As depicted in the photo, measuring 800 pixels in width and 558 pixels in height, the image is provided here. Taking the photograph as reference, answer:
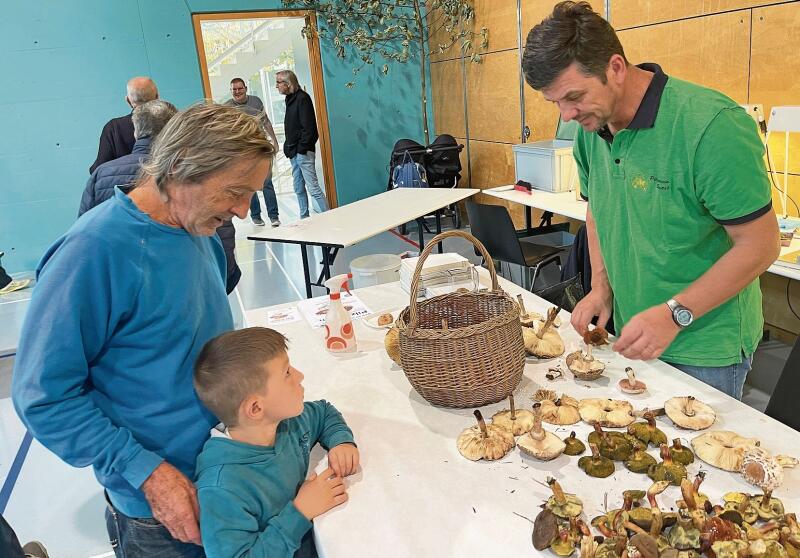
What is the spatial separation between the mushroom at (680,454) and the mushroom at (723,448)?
1.0 inches

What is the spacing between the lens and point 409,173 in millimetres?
6605

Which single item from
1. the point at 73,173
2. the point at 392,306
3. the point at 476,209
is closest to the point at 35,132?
the point at 73,173

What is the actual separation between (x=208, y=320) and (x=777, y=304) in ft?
11.1

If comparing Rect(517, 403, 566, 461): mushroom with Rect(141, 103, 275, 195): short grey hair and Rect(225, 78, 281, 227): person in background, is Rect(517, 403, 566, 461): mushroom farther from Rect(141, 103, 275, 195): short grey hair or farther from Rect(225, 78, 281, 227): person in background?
Rect(225, 78, 281, 227): person in background

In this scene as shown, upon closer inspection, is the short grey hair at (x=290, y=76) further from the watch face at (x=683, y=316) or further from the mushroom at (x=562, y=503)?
the mushroom at (x=562, y=503)

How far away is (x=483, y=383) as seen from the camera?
4.53ft

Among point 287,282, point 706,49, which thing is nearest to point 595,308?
point 706,49

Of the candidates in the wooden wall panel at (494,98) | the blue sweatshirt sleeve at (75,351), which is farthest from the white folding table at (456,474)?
the wooden wall panel at (494,98)

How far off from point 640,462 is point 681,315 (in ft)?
1.24

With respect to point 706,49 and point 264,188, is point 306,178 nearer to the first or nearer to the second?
point 264,188

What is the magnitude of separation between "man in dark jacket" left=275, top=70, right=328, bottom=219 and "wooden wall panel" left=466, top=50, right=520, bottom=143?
1846 millimetres

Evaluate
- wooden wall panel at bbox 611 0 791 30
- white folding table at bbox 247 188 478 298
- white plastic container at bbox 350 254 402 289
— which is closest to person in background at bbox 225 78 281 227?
white folding table at bbox 247 188 478 298

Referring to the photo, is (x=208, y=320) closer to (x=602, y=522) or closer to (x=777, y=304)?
(x=602, y=522)

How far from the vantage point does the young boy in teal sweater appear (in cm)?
110
